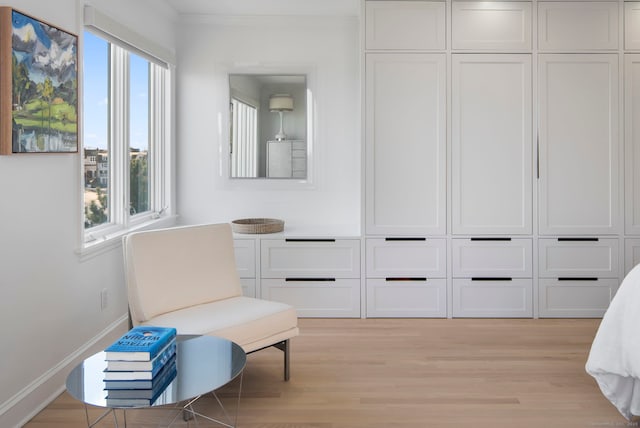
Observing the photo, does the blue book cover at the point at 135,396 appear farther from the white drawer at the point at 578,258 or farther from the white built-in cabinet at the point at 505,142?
the white drawer at the point at 578,258

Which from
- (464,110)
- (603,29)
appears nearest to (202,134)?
(464,110)

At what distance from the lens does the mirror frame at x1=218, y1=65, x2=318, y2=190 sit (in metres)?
4.89

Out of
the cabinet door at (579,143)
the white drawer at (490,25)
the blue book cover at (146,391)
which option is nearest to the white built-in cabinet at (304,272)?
the cabinet door at (579,143)

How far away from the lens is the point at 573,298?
4.42 meters

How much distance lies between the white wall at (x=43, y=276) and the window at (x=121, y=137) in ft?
0.98

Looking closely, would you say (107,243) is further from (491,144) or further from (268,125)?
(491,144)

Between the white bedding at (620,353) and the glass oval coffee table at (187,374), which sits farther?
the white bedding at (620,353)

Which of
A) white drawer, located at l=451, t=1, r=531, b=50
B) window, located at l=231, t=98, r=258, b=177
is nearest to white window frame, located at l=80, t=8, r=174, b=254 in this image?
window, located at l=231, t=98, r=258, b=177

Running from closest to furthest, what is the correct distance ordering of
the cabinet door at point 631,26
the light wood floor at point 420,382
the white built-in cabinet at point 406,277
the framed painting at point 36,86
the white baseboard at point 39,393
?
the framed painting at point 36,86, the white baseboard at point 39,393, the light wood floor at point 420,382, the cabinet door at point 631,26, the white built-in cabinet at point 406,277

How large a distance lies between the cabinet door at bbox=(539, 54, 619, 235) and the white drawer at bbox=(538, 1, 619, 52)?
80mm

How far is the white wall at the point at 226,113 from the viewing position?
4.89 metres

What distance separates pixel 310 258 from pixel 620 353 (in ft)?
7.65

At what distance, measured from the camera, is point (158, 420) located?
2.67 metres

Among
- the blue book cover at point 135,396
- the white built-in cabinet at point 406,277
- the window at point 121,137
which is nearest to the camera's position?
the blue book cover at point 135,396
